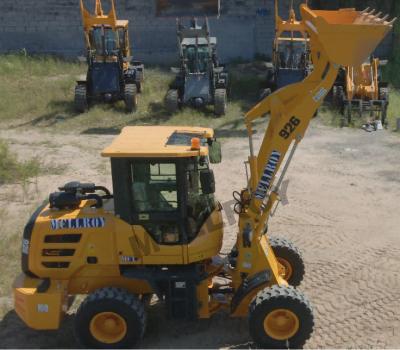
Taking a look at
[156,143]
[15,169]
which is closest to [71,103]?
[15,169]

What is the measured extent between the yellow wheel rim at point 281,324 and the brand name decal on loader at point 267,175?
3.83 feet

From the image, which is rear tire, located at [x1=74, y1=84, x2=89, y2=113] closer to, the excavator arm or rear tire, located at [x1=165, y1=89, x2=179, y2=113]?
rear tire, located at [x1=165, y1=89, x2=179, y2=113]

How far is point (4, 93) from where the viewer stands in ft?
59.9

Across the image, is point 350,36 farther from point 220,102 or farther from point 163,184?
point 220,102

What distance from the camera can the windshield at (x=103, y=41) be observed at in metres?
17.6

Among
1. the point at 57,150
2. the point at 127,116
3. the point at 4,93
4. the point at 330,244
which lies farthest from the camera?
the point at 4,93

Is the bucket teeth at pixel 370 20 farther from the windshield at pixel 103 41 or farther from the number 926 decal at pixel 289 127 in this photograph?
the windshield at pixel 103 41

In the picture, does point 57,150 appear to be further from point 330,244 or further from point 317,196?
point 330,244

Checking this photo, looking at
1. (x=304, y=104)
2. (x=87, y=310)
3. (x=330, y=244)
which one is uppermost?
(x=304, y=104)

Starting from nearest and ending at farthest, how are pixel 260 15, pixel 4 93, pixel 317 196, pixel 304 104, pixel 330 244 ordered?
pixel 304 104 → pixel 330 244 → pixel 317 196 → pixel 4 93 → pixel 260 15

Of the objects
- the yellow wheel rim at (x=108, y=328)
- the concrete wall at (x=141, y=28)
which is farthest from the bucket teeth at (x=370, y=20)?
the concrete wall at (x=141, y=28)

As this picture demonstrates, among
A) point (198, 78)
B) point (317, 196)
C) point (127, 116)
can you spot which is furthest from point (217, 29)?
point (317, 196)

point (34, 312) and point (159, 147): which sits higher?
point (159, 147)

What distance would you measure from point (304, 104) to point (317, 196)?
530cm
